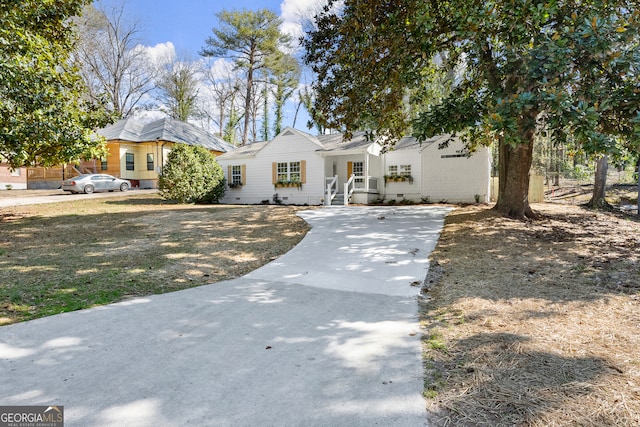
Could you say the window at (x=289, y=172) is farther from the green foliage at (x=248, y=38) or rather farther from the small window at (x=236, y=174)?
the green foliage at (x=248, y=38)

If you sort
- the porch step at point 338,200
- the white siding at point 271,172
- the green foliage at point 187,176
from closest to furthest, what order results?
the green foliage at point 187,176, the porch step at point 338,200, the white siding at point 271,172

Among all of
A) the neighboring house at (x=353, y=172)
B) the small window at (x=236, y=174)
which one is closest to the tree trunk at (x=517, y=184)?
the neighboring house at (x=353, y=172)

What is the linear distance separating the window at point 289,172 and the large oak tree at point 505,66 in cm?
847

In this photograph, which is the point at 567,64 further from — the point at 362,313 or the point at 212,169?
the point at 212,169

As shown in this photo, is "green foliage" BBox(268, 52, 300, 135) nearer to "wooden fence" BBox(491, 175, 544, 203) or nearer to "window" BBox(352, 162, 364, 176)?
"window" BBox(352, 162, 364, 176)

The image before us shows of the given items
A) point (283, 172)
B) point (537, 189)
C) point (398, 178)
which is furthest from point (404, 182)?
point (283, 172)

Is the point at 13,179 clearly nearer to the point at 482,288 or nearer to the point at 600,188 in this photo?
the point at 482,288

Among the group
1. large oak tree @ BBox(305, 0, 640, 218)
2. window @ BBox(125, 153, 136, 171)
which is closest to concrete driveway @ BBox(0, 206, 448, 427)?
large oak tree @ BBox(305, 0, 640, 218)

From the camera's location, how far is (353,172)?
19031 mm

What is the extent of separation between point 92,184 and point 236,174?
9.03m

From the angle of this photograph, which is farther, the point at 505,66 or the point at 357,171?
the point at 357,171

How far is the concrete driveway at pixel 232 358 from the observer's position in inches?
82.4

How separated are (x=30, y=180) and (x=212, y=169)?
19.8m

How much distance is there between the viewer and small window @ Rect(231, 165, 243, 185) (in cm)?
2030
